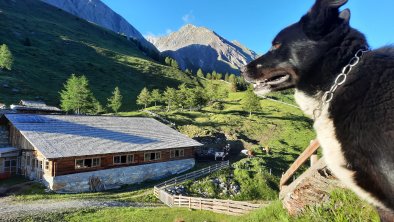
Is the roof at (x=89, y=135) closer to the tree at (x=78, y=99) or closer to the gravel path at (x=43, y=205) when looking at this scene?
the gravel path at (x=43, y=205)

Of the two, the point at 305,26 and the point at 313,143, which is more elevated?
the point at 305,26

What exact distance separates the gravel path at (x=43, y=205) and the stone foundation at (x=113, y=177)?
427 cm

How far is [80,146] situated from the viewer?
33562mm

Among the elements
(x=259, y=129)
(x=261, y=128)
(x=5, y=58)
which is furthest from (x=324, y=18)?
(x=5, y=58)

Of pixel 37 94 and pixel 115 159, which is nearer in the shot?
pixel 115 159

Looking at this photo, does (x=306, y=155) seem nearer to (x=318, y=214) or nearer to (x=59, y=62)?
(x=318, y=214)

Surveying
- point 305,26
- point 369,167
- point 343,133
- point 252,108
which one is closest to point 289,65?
point 305,26

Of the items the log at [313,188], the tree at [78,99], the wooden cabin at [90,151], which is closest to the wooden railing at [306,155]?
the log at [313,188]

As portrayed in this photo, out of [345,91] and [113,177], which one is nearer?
[345,91]

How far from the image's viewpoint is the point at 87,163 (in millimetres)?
33688

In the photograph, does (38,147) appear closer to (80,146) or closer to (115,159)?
(80,146)

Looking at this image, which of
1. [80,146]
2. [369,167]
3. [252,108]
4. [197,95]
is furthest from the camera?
[197,95]

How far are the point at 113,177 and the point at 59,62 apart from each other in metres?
90.5

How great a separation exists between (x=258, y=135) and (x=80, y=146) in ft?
126
